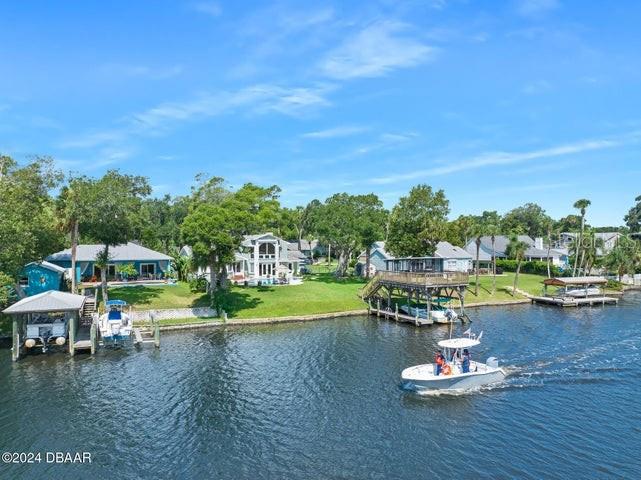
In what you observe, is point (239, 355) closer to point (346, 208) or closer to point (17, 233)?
point (17, 233)

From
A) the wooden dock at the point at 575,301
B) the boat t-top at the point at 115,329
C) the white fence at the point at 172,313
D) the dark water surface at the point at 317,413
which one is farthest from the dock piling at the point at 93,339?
the wooden dock at the point at 575,301

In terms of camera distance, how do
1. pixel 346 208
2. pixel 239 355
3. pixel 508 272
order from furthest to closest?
pixel 508 272 → pixel 346 208 → pixel 239 355

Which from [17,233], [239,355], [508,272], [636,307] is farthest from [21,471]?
[508,272]

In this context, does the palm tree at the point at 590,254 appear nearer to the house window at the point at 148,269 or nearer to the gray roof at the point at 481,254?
the gray roof at the point at 481,254

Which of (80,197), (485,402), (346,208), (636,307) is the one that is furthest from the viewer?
(346,208)

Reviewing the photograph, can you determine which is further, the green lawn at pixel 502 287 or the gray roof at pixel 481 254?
the gray roof at pixel 481 254

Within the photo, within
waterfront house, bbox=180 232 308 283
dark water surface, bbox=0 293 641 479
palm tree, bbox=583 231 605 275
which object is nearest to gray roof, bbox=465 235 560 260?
palm tree, bbox=583 231 605 275

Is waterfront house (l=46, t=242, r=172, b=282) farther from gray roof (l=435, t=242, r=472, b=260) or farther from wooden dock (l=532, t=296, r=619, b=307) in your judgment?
wooden dock (l=532, t=296, r=619, b=307)
